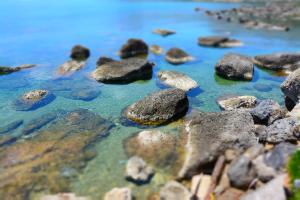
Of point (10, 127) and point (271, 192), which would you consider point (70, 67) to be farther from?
point (271, 192)

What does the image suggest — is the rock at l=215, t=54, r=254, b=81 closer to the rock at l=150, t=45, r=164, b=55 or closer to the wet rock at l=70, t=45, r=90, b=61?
the rock at l=150, t=45, r=164, b=55

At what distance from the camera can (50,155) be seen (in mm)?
23641

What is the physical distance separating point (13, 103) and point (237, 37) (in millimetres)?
48882

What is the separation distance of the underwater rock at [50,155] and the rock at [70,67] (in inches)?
548

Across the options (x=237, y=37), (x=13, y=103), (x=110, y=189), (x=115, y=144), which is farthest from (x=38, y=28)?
(x=110, y=189)

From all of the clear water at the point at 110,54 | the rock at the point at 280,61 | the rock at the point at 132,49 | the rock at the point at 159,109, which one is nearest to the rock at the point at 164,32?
the clear water at the point at 110,54

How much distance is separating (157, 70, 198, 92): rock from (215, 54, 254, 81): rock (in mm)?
5244

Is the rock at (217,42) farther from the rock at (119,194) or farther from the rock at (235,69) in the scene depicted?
the rock at (119,194)

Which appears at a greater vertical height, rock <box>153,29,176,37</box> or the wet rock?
the wet rock

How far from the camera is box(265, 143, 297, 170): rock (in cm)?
1831

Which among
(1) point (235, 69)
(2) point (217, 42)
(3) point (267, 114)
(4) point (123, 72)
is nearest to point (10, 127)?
(4) point (123, 72)

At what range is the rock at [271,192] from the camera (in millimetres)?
16459

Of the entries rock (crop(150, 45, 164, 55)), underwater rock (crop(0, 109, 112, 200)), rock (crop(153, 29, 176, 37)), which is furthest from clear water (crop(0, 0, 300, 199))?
rock (crop(150, 45, 164, 55))

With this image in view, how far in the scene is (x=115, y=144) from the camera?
2508cm
